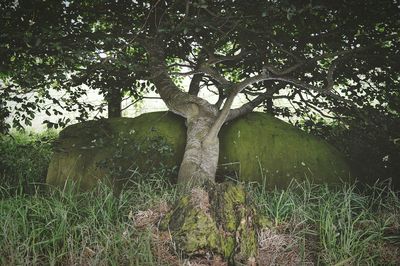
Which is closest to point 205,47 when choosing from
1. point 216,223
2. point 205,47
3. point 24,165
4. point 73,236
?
point 205,47

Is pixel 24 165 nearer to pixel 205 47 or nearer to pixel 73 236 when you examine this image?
pixel 73 236

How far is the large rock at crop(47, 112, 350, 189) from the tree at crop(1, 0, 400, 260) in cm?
36

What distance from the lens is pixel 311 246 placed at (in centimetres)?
292

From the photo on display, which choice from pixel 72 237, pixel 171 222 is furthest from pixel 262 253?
pixel 72 237

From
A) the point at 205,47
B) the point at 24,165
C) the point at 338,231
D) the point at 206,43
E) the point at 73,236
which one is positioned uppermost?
the point at 206,43

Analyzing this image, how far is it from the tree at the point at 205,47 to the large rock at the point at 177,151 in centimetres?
36

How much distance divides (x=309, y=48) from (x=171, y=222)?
3743 millimetres

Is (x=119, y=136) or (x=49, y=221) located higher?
(x=119, y=136)

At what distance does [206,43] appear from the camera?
5.20 m

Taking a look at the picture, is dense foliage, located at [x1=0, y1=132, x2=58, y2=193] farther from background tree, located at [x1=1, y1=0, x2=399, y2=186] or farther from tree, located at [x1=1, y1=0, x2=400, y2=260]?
tree, located at [x1=1, y1=0, x2=400, y2=260]

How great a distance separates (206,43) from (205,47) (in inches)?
13.0

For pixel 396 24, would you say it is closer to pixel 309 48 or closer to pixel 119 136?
pixel 309 48

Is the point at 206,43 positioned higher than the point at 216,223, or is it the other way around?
the point at 206,43

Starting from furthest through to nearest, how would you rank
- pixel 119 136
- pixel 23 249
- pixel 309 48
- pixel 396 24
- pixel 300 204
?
pixel 309 48, pixel 119 136, pixel 396 24, pixel 300 204, pixel 23 249
